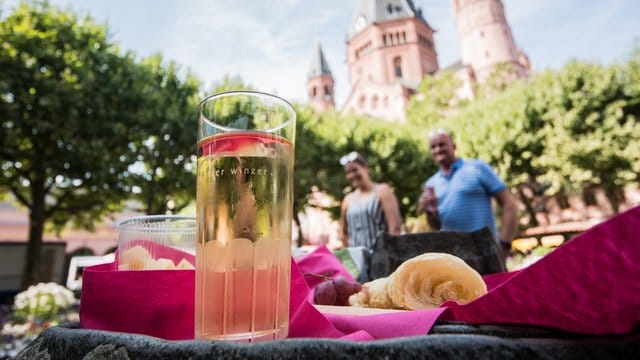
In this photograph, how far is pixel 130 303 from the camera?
1.94ft

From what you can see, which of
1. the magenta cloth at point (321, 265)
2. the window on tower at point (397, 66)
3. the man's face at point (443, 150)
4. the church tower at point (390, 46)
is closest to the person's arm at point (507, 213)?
the man's face at point (443, 150)

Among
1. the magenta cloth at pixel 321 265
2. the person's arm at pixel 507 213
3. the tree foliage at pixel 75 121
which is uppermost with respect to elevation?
the tree foliage at pixel 75 121

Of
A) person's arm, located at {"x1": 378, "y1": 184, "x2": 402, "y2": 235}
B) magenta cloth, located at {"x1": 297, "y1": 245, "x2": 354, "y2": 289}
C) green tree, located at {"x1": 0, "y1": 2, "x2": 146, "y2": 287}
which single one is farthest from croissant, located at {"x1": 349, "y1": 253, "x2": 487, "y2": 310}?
green tree, located at {"x1": 0, "y1": 2, "x2": 146, "y2": 287}

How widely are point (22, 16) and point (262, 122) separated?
11964 mm

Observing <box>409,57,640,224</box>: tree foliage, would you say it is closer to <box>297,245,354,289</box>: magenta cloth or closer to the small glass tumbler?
<box>297,245,354,289</box>: magenta cloth

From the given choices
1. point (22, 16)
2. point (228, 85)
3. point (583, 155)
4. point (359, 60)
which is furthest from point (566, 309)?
point (359, 60)

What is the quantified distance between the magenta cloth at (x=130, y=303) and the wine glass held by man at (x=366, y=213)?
2579mm

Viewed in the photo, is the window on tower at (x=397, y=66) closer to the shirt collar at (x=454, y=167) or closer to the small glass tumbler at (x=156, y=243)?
the shirt collar at (x=454, y=167)

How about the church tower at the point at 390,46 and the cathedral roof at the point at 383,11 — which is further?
the cathedral roof at the point at 383,11

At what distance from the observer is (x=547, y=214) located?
2827 centimetres

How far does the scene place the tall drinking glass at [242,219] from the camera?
0.57 meters

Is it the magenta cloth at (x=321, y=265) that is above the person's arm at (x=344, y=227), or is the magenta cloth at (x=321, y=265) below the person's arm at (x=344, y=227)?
below

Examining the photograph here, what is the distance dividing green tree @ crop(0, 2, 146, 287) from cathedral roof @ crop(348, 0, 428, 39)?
49028mm

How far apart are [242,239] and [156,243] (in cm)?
30
